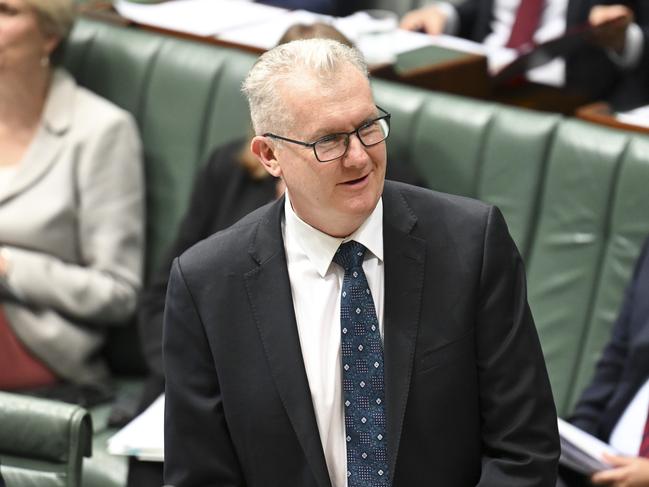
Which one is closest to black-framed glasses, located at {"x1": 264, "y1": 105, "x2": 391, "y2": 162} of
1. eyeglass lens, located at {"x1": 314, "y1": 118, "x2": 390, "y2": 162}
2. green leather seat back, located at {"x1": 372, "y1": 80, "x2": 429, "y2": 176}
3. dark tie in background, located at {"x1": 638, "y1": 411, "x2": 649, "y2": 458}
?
eyeglass lens, located at {"x1": 314, "y1": 118, "x2": 390, "y2": 162}

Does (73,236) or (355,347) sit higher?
(355,347)

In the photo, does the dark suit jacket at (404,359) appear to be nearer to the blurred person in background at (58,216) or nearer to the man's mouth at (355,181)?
the man's mouth at (355,181)

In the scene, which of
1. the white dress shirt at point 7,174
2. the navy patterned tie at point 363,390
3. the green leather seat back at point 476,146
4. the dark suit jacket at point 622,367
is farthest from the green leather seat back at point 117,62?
the navy patterned tie at point 363,390

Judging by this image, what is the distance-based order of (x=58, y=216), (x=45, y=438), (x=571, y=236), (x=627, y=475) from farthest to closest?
(x=58, y=216) → (x=571, y=236) → (x=45, y=438) → (x=627, y=475)

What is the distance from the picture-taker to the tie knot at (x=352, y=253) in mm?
1864

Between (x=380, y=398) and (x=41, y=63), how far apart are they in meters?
1.73

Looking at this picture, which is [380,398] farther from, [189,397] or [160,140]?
[160,140]

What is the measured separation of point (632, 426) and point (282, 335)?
0.93m

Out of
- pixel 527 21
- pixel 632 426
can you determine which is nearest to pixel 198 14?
pixel 527 21

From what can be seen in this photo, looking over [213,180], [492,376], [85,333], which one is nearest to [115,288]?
[85,333]

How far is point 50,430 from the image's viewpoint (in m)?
2.37

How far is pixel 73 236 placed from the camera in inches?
122

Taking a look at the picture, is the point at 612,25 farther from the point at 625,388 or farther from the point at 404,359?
the point at 404,359

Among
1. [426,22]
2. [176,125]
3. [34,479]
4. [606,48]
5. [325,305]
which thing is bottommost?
[34,479]
